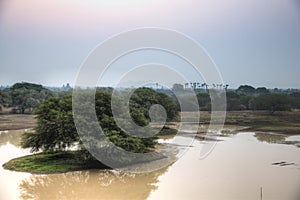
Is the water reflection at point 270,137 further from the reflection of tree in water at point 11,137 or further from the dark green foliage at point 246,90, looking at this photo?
the reflection of tree in water at point 11,137

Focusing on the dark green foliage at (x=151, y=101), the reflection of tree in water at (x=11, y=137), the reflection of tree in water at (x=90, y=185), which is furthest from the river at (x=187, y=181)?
the dark green foliage at (x=151, y=101)

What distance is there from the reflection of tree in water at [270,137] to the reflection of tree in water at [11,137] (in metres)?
5.77

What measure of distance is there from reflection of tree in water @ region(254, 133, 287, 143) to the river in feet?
4.70

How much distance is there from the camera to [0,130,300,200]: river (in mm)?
4730

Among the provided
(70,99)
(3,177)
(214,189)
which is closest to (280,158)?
(214,189)

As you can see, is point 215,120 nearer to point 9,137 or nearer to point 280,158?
point 280,158

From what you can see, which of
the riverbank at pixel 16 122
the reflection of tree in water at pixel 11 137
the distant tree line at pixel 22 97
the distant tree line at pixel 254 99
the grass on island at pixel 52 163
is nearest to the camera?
the grass on island at pixel 52 163

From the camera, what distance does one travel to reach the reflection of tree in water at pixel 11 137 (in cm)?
849

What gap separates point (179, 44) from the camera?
23.2ft

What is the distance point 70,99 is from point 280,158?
4.04 metres

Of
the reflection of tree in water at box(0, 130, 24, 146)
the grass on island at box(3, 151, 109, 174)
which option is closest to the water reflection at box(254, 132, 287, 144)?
the grass on island at box(3, 151, 109, 174)

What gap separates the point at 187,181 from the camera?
529 centimetres

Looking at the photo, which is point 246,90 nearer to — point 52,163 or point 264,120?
point 264,120

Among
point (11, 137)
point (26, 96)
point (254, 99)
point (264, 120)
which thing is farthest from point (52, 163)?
point (254, 99)
